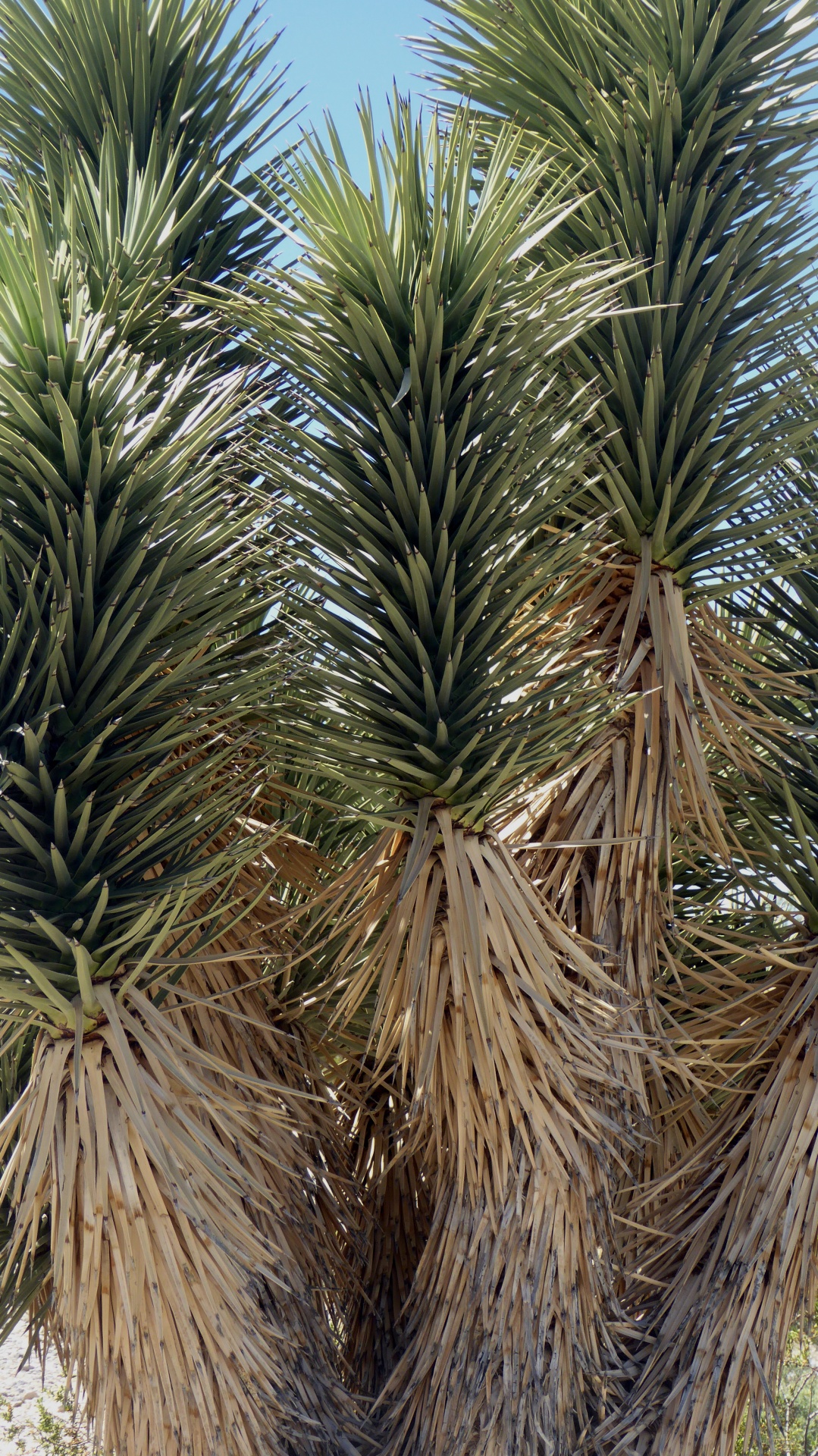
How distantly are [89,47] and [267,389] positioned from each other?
4.96 ft

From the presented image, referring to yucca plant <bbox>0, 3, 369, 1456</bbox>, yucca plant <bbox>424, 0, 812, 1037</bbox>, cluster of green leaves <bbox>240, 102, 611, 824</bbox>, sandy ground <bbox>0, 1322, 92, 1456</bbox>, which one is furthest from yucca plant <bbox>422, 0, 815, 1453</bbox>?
sandy ground <bbox>0, 1322, 92, 1456</bbox>

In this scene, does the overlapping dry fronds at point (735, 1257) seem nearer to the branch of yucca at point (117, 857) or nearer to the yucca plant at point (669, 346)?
the yucca plant at point (669, 346)

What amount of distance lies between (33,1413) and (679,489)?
5925 millimetres

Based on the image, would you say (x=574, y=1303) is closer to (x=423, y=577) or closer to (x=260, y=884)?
(x=260, y=884)

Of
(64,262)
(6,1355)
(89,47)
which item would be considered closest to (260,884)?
(64,262)

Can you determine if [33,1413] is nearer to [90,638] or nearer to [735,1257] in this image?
[735,1257]

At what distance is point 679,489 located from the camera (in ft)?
8.70

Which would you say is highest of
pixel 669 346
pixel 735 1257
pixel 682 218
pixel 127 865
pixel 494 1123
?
pixel 682 218

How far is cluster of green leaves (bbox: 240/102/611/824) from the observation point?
2.22m

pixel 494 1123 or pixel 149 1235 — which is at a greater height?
pixel 494 1123

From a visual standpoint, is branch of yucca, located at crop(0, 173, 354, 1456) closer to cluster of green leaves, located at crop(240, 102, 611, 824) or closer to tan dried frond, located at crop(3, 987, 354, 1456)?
tan dried frond, located at crop(3, 987, 354, 1456)

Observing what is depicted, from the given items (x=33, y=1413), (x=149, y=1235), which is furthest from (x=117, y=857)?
(x=33, y=1413)

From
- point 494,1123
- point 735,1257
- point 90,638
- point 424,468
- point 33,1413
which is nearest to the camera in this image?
point 90,638

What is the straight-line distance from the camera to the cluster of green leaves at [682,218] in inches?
105
